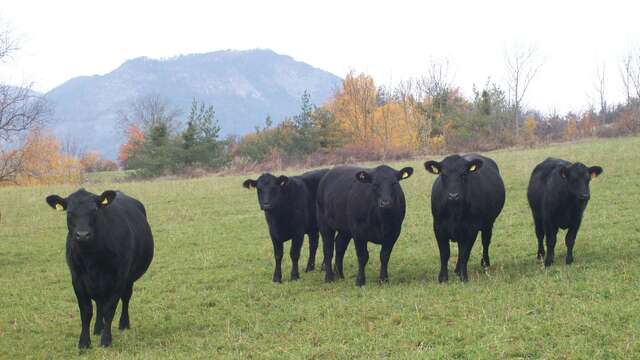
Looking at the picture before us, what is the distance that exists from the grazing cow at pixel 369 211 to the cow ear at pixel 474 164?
1255 mm

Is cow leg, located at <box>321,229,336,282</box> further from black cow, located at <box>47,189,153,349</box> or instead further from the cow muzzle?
the cow muzzle

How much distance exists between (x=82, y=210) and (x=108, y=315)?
61.4 inches

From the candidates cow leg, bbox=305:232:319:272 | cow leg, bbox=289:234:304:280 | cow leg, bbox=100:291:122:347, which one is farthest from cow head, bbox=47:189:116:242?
cow leg, bbox=305:232:319:272

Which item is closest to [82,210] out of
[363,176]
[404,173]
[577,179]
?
[363,176]

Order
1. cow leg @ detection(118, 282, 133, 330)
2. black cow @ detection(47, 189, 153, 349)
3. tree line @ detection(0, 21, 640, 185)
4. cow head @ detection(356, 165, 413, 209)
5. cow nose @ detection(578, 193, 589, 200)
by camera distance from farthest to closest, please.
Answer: tree line @ detection(0, 21, 640, 185) → cow head @ detection(356, 165, 413, 209) → cow nose @ detection(578, 193, 589, 200) → cow leg @ detection(118, 282, 133, 330) → black cow @ detection(47, 189, 153, 349)

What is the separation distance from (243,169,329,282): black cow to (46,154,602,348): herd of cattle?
0.02 metres

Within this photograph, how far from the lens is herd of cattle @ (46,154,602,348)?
917 centimetres

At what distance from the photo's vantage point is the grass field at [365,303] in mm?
7699

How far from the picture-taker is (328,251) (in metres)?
13.4

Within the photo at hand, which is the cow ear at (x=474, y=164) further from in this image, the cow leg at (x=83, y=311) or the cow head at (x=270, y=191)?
the cow leg at (x=83, y=311)

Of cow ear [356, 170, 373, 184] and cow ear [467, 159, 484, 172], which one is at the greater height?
cow ear [467, 159, 484, 172]

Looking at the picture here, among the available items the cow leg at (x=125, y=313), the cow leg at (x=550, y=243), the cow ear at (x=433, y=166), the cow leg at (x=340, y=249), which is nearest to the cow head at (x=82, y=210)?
the cow leg at (x=125, y=313)

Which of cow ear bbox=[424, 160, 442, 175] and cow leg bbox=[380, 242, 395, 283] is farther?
cow leg bbox=[380, 242, 395, 283]

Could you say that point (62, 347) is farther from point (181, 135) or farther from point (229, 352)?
point (181, 135)
